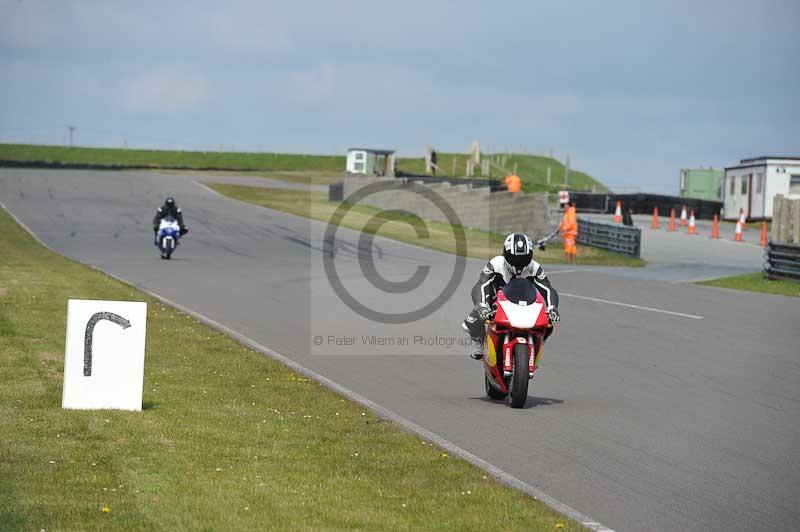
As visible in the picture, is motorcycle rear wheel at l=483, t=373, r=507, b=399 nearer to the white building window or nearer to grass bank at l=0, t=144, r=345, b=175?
the white building window

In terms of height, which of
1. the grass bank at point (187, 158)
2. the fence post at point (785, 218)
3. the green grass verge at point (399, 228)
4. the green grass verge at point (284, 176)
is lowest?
the green grass verge at point (399, 228)

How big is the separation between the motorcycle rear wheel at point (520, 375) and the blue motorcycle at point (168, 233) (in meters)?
21.0

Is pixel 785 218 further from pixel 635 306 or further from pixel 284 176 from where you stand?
pixel 284 176

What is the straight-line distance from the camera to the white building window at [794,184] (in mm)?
52184

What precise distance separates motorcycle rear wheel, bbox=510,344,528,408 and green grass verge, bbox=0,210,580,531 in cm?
145

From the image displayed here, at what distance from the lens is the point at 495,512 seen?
736 centimetres

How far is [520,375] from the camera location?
11.4 metres

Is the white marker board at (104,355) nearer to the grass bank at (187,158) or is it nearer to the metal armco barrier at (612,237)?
the metal armco barrier at (612,237)

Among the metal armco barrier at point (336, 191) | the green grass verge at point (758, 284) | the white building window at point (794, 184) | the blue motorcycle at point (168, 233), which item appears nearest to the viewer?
the green grass verge at point (758, 284)

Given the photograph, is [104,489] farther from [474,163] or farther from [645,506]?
[474,163]

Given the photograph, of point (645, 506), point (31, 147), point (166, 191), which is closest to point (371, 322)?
point (645, 506)

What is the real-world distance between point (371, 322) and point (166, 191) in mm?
45796

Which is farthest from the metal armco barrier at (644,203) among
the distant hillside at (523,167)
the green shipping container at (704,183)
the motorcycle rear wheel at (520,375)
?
the motorcycle rear wheel at (520,375)

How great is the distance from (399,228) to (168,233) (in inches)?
646
